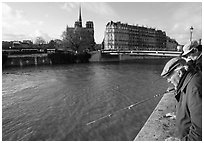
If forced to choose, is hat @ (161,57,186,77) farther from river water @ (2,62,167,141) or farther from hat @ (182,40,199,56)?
river water @ (2,62,167,141)

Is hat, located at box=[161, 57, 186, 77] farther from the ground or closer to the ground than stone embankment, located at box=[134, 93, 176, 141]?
farther from the ground

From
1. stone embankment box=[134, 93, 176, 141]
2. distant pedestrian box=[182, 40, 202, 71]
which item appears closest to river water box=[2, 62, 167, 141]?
stone embankment box=[134, 93, 176, 141]

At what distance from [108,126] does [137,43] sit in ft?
295

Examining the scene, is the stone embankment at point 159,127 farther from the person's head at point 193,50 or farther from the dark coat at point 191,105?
the person's head at point 193,50

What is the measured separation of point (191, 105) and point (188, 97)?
7 cm

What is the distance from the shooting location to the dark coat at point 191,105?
4.95 feet

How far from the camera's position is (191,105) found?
1.55 metres

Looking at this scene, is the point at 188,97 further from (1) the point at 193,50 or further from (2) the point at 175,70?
(1) the point at 193,50

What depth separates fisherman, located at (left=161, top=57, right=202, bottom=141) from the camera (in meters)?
1.52

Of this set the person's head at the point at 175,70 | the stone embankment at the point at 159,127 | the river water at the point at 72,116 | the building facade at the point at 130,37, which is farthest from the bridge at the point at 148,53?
the person's head at the point at 175,70

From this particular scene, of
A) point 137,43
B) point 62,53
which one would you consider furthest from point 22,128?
point 137,43

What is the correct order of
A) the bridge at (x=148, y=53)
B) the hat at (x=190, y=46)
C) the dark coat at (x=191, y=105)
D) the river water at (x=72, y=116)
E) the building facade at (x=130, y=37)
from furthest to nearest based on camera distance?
1. the building facade at (x=130, y=37)
2. the bridge at (x=148, y=53)
3. the river water at (x=72, y=116)
4. the hat at (x=190, y=46)
5. the dark coat at (x=191, y=105)

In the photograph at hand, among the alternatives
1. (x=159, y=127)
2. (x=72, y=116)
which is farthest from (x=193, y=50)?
(x=72, y=116)

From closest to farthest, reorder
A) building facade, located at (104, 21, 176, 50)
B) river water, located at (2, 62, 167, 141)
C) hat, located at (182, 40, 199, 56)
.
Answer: hat, located at (182, 40, 199, 56), river water, located at (2, 62, 167, 141), building facade, located at (104, 21, 176, 50)
